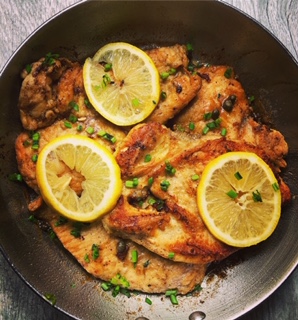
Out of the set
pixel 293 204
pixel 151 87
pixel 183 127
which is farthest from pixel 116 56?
pixel 293 204

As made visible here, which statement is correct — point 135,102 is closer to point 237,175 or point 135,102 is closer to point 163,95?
point 163,95

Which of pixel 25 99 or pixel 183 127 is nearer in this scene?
pixel 25 99

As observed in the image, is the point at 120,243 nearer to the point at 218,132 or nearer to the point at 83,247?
the point at 83,247

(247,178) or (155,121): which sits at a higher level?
(155,121)

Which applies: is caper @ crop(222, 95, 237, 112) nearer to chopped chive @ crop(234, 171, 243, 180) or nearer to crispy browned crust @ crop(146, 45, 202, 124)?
crispy browned crust @ crop(146, 45, 202, 124)

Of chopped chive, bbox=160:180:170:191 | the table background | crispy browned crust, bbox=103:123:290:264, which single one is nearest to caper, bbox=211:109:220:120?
crispy browned crust, bbox=103:123:290:264

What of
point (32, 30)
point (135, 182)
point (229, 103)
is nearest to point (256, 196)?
point (229, 103)

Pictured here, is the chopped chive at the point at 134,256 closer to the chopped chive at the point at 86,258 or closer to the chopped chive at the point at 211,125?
the chopped chive at the point at 86,258

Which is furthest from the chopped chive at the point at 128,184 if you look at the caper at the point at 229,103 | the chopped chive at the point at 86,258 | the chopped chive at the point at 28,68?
the chopped chive at the point at 28,68
